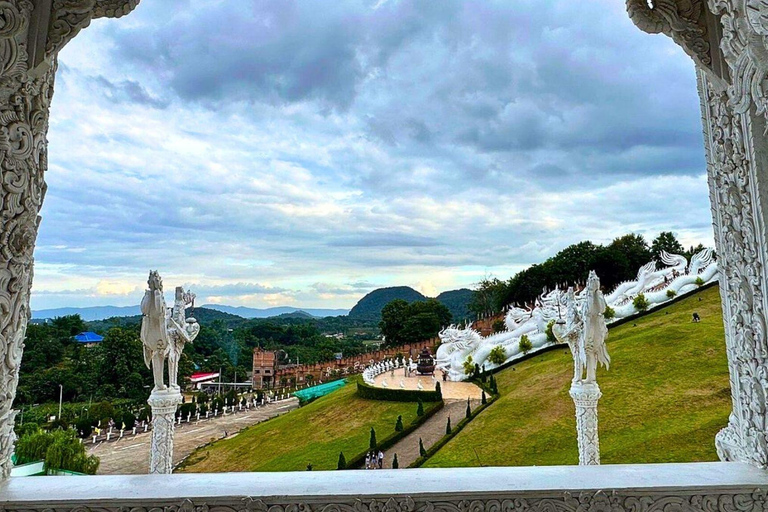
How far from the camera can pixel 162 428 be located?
3.73m

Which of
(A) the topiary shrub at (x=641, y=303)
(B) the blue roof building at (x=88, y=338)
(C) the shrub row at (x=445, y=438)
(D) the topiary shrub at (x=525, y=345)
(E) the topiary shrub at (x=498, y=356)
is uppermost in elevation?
(A) the topiary shrub at (x=641, y=303)

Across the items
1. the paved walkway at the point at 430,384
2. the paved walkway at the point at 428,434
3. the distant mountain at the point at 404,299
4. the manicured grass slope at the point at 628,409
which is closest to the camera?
the manicured grass slope at the point at 628,409

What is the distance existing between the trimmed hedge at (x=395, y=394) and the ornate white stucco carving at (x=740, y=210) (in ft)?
27.0

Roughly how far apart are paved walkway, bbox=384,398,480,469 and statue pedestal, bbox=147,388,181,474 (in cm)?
419

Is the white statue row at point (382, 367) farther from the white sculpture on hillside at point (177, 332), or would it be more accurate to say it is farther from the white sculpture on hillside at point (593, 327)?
the white sculpture on hillside at point (593, 327)

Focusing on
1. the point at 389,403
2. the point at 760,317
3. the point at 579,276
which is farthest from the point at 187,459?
the point at 579,276

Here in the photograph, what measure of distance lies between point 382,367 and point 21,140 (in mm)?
13322

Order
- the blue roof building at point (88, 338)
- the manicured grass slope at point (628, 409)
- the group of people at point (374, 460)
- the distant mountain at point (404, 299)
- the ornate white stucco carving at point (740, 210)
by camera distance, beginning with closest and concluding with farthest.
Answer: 1. the ornate white stucco carving at point (740, 210)
2. the manicured grass slope at point (628, 409)
3. the group of people at point (374, 460)
4. the blue roof building at point (88, 338)
5. the distant mountain at point (404, 299)

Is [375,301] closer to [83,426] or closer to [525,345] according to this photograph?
[525,345]

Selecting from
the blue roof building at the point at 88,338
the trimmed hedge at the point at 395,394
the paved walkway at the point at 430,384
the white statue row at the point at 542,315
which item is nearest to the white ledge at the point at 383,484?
the blue roof building at the point at 88,338

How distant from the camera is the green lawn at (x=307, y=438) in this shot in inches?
307

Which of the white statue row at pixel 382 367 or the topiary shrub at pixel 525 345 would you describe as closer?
the topiary shrub at pixel 525 345

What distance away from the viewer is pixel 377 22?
5355 mm

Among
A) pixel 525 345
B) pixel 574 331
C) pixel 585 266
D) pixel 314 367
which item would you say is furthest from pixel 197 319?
pixel 585 266
